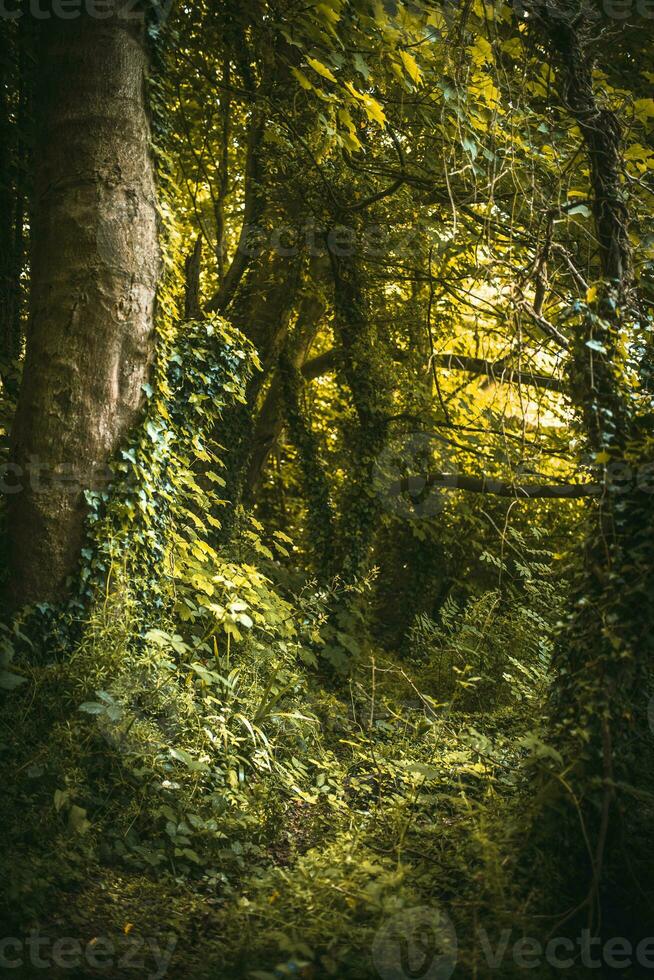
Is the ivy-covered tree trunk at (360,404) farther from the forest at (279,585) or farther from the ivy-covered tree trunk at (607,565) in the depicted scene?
the ivy-covered tree trunk at (607,565)

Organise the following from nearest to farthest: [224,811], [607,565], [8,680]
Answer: [607,565] → [8,680] → [224,811]

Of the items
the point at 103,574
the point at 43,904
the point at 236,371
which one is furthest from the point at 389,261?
the point at 43,904

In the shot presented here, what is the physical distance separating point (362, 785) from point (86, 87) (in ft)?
15.0

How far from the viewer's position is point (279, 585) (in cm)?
703

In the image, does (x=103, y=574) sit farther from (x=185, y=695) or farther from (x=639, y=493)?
(x=639, y=493)

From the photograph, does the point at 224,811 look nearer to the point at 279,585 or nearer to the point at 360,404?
the point at 279,585

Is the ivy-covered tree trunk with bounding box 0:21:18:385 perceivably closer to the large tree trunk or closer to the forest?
the forest

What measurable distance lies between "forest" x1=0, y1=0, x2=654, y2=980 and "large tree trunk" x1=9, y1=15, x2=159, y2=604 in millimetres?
18

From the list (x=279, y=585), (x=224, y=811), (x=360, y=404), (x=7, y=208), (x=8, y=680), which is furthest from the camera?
(x=360, y=404)

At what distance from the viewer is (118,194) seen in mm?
4234

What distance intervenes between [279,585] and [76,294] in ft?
12.2

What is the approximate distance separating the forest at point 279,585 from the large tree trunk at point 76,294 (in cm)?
2

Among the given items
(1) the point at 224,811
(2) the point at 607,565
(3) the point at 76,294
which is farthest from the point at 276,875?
(3) the point at 76,294

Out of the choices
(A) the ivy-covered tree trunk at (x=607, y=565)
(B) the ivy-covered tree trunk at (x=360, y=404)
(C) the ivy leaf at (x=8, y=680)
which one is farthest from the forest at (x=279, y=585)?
(B) the ivy-covered tree trunk at (x=360, y=404)
